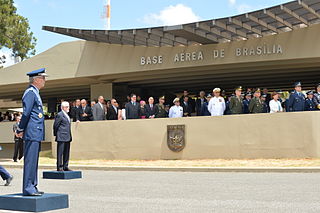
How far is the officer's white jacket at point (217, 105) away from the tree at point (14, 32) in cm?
2747

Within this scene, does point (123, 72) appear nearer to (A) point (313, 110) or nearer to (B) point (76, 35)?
(B) point (76, 35)

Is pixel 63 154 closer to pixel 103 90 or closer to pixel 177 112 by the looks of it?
pixel 177 112

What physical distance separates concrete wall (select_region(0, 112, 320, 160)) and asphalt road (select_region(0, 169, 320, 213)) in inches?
178

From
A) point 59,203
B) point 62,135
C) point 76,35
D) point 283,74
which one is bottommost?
point 59,203

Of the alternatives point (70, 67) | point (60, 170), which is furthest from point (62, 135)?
point (70, 67)

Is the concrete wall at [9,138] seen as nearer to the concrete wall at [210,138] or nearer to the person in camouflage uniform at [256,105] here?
the concrete wall at [210,138]

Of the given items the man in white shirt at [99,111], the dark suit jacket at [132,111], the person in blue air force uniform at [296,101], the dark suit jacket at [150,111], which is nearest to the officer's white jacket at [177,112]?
A: the dark suit jacket at [150,111]

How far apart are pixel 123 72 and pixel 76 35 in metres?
2.99

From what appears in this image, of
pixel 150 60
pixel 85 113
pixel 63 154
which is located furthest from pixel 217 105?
pixel 150 60

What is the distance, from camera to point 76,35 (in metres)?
23.8

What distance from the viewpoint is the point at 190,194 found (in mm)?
9023

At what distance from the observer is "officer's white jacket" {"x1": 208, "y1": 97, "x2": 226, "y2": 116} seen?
17.7m

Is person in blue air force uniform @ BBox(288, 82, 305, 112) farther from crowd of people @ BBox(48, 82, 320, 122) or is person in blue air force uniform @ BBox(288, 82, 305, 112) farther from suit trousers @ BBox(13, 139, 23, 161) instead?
suit trousers @ BBox(13, 139, 23, 161)

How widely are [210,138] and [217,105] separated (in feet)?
4.08
